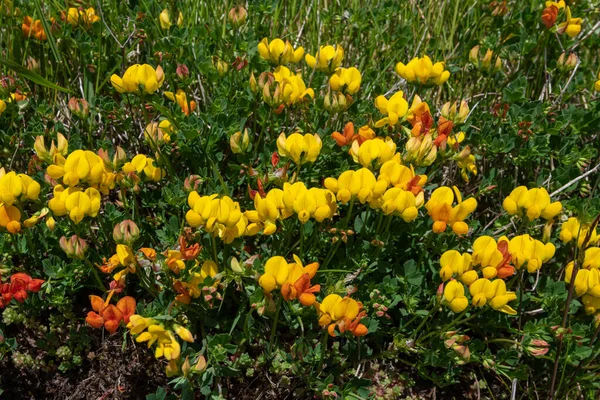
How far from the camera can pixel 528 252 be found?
2309mm

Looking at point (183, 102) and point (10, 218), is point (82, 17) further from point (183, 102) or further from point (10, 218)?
point (10, 218)

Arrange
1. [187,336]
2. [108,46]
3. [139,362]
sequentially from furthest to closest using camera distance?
[108,46] < [139,362] < [187,336]

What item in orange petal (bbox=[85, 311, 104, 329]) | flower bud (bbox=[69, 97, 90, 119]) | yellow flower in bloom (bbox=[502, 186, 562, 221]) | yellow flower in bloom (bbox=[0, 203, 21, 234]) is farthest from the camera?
flower bud (bbox=[69, 97, 90, 119])

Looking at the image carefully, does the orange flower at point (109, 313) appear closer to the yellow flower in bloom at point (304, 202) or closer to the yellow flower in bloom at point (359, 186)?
the yellow flower in bloom at point (304, 202)

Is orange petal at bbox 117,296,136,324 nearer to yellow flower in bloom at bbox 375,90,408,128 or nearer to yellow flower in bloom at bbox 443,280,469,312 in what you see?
yellow flower in bloom at bbox 443,280,469,312

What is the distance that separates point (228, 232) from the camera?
2.26 metres

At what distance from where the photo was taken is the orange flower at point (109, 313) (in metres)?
2.09

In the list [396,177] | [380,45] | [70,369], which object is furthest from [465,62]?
[70,369]

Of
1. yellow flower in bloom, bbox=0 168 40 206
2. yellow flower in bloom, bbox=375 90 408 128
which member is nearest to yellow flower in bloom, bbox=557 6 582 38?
yellow flower in bloom, bbox=375 90 408 128

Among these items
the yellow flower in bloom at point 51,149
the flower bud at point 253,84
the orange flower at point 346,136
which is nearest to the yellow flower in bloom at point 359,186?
the orange flower at point 346,136

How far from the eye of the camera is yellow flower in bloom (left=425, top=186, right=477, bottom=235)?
232 centimetres

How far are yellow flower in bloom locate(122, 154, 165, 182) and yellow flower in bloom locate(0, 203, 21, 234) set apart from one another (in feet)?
1.37

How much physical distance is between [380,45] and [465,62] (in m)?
0.50

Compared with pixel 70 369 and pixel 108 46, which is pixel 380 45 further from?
pixel 70 369
